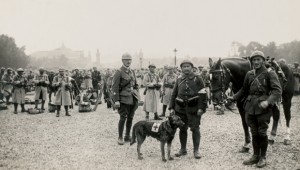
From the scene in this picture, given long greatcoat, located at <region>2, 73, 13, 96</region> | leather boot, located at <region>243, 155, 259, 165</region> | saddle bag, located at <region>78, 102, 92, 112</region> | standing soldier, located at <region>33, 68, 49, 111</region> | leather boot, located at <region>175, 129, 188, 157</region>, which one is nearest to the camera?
leather boot, located at <region>243, 155, 259, 165</region>

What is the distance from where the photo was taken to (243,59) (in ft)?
22.7

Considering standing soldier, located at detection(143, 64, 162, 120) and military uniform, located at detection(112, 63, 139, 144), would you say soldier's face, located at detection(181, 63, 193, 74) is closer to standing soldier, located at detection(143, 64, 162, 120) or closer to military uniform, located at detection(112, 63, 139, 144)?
military uniform, located at detection(112, 63, 139, 144)

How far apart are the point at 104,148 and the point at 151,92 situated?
16.0 ft

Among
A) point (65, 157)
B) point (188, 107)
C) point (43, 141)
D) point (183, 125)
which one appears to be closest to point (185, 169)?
point (183, 125)

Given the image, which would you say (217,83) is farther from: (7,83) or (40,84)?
(7,83)

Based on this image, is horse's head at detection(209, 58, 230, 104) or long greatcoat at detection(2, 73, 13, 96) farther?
long greatcoat at detection(2, 73, 13, 96)

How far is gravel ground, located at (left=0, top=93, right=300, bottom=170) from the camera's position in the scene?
6102 millimetres

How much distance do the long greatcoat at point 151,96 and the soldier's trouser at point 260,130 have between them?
6.08m

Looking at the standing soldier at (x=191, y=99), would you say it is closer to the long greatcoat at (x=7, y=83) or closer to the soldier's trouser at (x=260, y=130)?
the soldier's trouser at (x=260, y=130)

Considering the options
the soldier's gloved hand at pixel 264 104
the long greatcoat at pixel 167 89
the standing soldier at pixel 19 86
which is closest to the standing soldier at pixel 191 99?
the soldier's gloved hand at pixel 264 104

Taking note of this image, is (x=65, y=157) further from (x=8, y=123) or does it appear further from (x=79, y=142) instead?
(x=8, y=123)

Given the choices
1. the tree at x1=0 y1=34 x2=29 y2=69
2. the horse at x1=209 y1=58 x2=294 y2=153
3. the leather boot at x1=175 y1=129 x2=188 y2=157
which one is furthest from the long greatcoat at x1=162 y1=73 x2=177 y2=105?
the tree at x1=0 y1=34 x2=29 y2=69

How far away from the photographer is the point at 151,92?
1209cm

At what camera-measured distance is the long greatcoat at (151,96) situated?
11.8 metres
